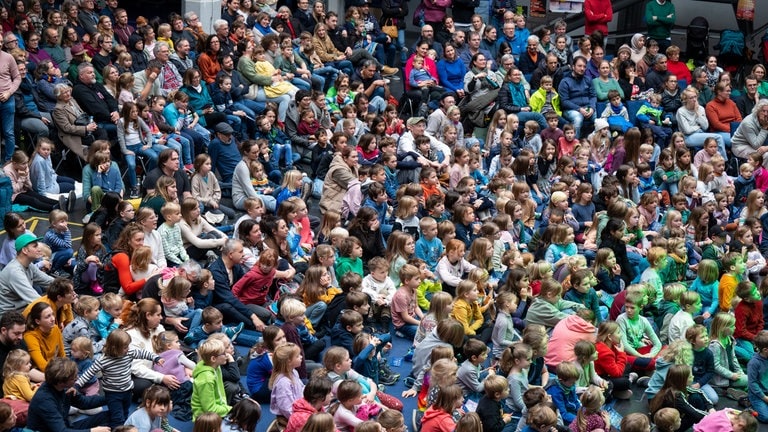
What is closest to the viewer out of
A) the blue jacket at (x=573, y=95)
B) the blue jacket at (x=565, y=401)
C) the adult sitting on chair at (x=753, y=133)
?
the blue jacket at (x=565, y=401)

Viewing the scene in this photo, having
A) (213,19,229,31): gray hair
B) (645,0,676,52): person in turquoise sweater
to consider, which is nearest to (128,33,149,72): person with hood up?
(213,19,229,31): gray hair

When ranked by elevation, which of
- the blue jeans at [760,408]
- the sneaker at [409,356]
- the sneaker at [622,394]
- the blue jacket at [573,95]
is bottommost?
the sneaker at [409,356]

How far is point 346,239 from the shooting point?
13164 mm

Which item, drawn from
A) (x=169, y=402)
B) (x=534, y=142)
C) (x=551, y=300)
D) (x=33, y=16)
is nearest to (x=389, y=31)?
(x=534, y=142)

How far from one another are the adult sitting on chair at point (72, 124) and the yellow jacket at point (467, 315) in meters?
5.28

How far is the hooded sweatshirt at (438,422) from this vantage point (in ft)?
33.0

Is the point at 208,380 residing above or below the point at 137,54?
below

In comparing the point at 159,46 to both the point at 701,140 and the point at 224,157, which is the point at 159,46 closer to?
the point at 224,157

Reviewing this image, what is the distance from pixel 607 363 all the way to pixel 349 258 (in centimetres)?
294

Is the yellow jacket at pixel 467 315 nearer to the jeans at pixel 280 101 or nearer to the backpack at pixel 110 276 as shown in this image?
the backpack at pixel 110 276

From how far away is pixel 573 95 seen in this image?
61.6ft

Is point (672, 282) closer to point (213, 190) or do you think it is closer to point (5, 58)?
point (213, 190)

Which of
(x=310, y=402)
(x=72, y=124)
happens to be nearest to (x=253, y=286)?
(x=310, y=402)

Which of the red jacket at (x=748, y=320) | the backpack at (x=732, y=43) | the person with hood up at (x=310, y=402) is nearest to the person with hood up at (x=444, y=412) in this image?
the person with hood up at (x=310, y=402)
